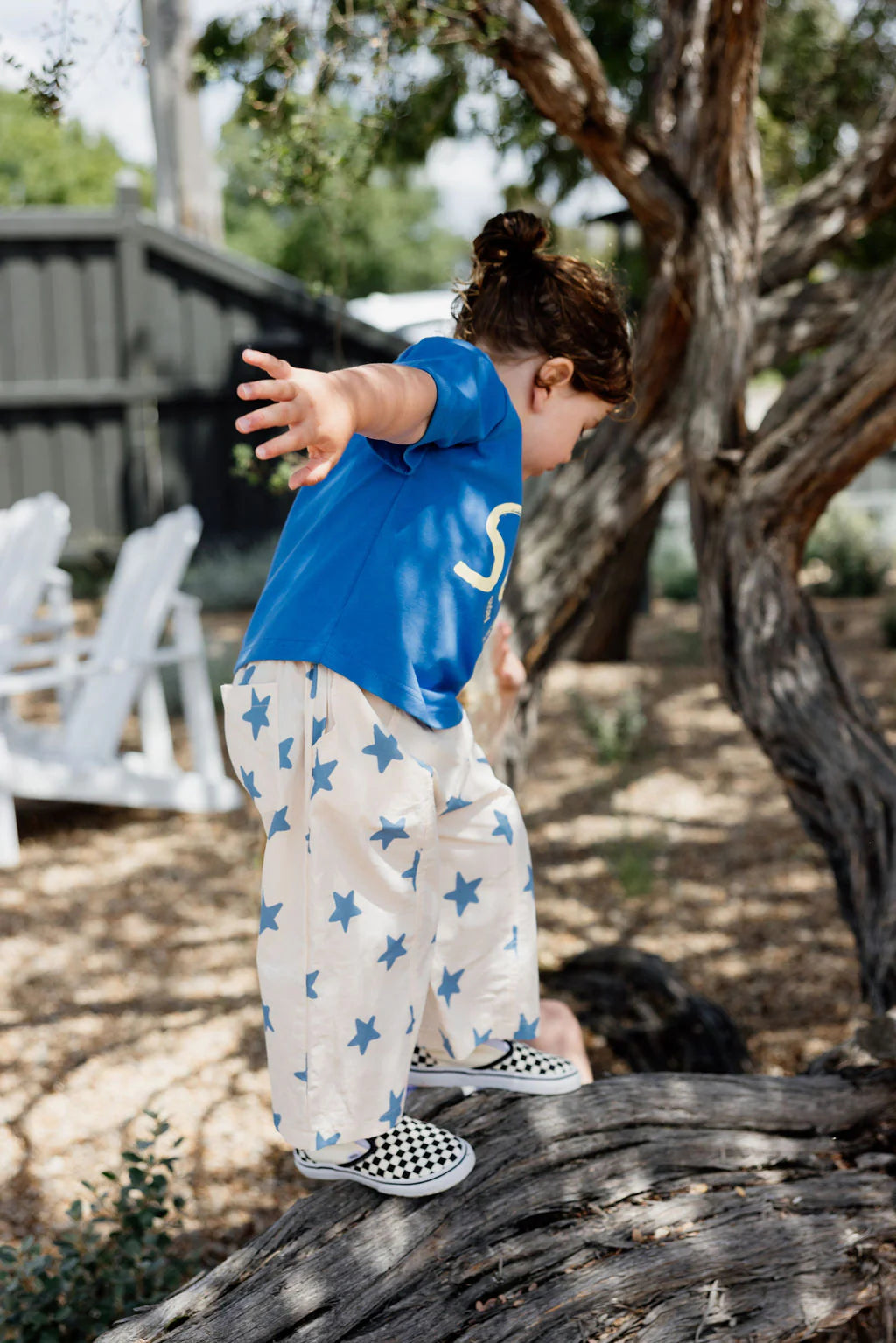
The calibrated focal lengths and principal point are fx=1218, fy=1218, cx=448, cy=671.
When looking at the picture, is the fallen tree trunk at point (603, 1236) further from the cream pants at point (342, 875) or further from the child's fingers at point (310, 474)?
the child's fingers at point (310, 474)

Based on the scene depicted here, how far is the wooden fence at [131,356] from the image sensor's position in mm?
10211

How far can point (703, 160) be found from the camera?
3.14 metres

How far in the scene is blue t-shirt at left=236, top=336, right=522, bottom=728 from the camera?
168 centimetres

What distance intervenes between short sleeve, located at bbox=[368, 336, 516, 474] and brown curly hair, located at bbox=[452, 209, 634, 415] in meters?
0.16

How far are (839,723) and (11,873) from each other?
3341mm

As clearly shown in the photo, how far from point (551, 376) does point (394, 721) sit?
0.57m

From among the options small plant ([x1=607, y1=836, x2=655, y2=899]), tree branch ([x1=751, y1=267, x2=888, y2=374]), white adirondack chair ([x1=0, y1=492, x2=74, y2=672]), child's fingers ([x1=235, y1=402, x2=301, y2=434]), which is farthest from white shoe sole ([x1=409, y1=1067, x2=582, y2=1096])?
white adirondack chair ([x1=0, y1=492, x2=74, y2=672])

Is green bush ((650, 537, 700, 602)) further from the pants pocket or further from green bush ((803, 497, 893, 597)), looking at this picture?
the pants pocket

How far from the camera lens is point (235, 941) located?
420 centimetres

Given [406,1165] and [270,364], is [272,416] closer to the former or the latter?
[270,364]

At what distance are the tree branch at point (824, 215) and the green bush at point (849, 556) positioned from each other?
549 centimetres

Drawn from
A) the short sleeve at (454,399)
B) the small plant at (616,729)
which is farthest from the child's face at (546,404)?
the small plant at (616,729)

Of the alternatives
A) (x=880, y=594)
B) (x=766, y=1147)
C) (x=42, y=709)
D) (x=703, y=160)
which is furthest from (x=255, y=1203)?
(x=880, y=594)

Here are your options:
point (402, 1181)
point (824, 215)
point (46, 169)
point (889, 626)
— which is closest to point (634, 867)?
point (824, 215)
